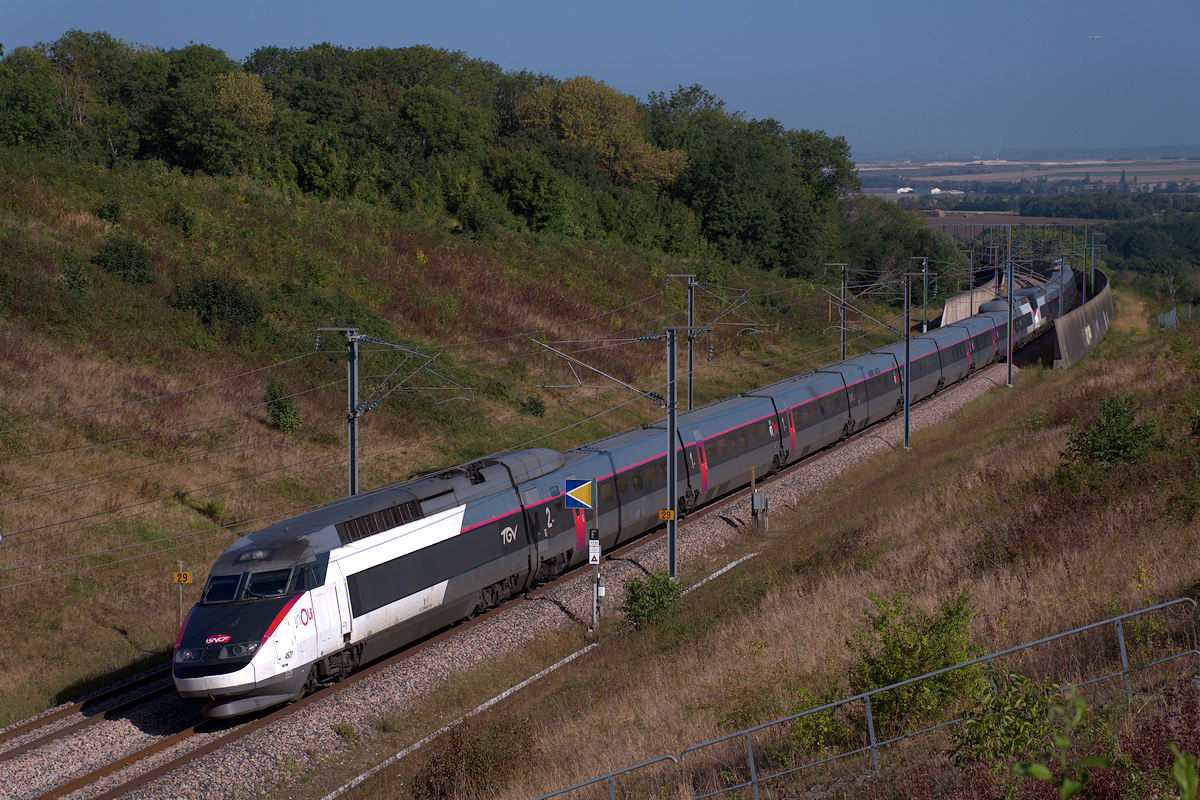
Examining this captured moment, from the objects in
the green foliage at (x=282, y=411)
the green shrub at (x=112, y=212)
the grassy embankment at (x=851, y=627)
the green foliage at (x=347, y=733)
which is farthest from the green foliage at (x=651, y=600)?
the green shrub at (x=112, y=212)

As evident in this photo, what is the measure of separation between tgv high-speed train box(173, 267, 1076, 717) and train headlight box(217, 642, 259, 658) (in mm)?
17

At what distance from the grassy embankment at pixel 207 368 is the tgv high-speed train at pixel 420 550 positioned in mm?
5595

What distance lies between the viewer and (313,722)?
18.4 metres

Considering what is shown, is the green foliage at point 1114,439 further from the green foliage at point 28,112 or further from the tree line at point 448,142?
the green foliage at point 28,112

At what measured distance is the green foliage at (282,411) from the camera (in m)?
38.5

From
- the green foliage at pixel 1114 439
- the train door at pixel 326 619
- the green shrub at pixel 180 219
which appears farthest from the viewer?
the green shrub at pixel 180 219

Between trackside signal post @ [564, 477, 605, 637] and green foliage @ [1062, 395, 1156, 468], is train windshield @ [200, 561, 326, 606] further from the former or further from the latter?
green foliage @ [1062, 395, 1156, 468]

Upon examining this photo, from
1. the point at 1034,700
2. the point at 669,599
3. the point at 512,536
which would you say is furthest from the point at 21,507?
the point at 1034,700

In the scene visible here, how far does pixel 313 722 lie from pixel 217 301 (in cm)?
2921

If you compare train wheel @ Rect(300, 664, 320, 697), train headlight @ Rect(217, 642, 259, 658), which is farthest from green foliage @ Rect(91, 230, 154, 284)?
train headlight @ Rect(217, 642, 259, 658)

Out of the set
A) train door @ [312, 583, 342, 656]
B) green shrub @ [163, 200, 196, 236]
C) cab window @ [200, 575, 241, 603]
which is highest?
green shrub @ [163, 200, 196, 236]

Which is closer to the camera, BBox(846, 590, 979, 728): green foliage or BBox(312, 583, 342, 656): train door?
BBox(846, 590, 979, 728): green foliage

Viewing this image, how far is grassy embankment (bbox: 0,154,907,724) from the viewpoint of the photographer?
27.3 meters

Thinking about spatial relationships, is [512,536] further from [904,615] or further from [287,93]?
[287,93]
